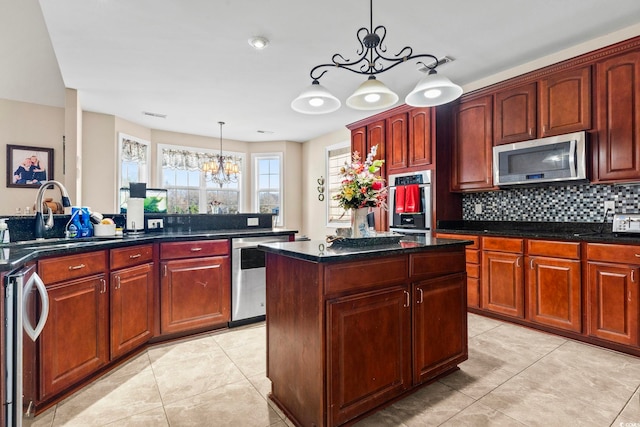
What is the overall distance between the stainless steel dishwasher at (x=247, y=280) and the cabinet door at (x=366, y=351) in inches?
65.5

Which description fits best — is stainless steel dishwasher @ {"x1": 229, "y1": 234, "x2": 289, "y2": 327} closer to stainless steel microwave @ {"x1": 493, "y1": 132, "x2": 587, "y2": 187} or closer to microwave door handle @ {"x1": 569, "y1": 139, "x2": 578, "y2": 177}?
stainless steel microwave @ {"x1": 493, "y1": 132, "x2": 587, "y2": 187}

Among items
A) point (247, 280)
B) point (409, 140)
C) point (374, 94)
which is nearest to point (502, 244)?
point (409, 140)

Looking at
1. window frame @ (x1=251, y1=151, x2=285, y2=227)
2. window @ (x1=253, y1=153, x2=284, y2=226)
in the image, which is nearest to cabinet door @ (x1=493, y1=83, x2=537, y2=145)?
window frame @ (x1=251, y1=151, x2=285, y2=227)

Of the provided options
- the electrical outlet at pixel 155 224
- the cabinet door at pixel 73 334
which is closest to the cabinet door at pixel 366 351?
the cabinet door at pixel 73 334

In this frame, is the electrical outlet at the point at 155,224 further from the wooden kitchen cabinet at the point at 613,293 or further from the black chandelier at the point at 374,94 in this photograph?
the wooden kitchen cabinet at the point at 613,293

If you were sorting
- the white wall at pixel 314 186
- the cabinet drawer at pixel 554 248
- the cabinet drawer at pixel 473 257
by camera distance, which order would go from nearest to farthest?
the cabinet drawer at pixel 554 248, the cabinet drawer at pixel 473 257, the white wall at pixel 314 186

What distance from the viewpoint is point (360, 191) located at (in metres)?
2.02

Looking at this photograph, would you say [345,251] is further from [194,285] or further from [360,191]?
[194,285]

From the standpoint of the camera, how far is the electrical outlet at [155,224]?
10.7 ft

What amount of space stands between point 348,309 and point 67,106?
4578 mm

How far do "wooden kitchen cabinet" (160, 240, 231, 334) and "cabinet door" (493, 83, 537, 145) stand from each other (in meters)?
3.13

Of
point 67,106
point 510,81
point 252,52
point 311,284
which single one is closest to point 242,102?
point 252,52

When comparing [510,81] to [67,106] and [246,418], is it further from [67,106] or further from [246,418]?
[67,106]

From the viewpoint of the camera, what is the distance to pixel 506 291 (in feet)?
10.6
